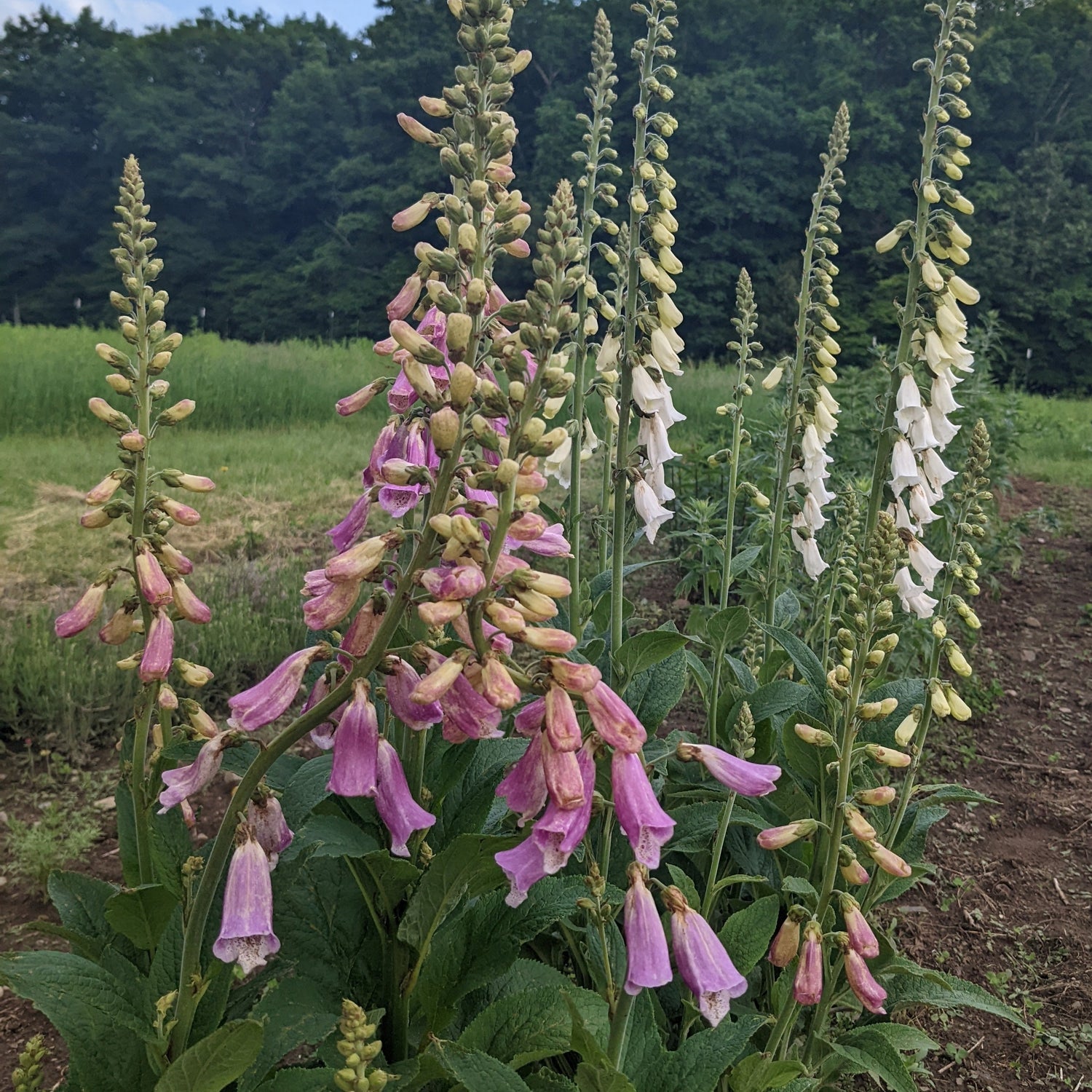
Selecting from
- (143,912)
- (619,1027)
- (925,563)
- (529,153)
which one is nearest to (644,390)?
(925,563)

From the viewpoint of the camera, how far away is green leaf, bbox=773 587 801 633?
318 cm

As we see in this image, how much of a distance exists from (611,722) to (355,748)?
365 mm

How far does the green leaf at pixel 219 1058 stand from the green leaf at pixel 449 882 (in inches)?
14.0

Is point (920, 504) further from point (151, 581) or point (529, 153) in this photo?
point (529, 153)

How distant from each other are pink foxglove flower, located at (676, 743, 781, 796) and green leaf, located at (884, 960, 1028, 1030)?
3.89ft

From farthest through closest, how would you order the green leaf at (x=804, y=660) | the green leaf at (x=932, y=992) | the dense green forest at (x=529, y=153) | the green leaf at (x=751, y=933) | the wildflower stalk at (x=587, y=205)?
the dense green forest at (x=529, y=153), the wildflower stalk at (x=587, y=205), the green leaf at (x=804, y=660), the green leaf at (x=932, y=992), the green leaf at (x=751, y=933)

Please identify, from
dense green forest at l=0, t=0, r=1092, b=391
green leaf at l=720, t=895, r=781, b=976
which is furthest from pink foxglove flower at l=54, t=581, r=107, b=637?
dense green forest at l=0, t=0, r=1092, b=391

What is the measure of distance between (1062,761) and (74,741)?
189 inches

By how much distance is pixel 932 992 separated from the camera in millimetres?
2383

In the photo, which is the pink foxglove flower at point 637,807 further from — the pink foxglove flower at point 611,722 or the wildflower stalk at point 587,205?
the wildflower stalk at point 587,205

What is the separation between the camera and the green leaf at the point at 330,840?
63.3 inches

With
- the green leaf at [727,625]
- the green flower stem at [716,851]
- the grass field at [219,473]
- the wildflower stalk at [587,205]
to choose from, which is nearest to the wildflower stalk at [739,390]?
the green leaf at [727,625]

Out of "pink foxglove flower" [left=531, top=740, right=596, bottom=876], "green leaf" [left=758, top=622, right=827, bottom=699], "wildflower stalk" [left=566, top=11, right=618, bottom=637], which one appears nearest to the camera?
"pink foxglove flower" [left=531, top=740, right=596, bottom=876]

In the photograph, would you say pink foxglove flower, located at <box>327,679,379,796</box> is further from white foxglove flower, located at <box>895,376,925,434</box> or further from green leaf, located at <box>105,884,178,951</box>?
white foxglove flower, located at <box>895,376,925,434</box>
